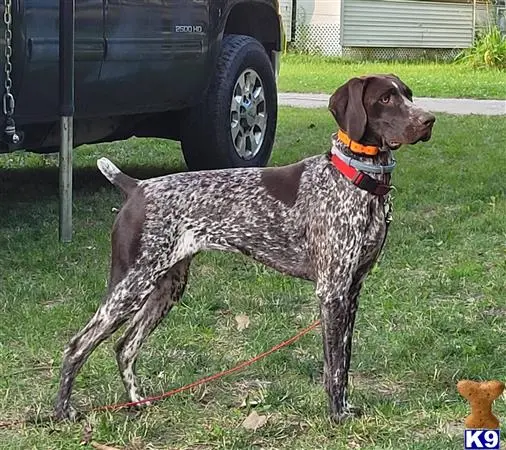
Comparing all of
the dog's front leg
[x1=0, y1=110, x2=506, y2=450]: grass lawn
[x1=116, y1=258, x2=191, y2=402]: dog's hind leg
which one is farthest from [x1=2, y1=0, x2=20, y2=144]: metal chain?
the dog's front leg

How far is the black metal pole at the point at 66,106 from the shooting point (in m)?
5.67

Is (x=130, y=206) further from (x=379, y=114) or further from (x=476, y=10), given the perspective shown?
(x=476, y=10)

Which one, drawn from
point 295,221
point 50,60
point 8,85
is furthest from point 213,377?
point 50,60

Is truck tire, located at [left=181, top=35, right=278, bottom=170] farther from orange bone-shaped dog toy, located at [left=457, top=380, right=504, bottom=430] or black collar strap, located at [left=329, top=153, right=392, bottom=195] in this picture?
orange bone-shaped dog toy, located at [left=457, top=380, right=504, bottom=430]

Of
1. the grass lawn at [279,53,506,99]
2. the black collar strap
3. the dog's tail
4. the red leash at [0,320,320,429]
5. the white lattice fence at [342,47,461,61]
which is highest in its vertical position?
the black collar strap

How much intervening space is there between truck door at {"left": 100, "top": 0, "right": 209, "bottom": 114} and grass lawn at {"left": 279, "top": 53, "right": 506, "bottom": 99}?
862 centimetres

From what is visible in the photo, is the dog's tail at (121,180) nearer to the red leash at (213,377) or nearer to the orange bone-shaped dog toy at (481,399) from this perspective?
the red leash at (213,377)

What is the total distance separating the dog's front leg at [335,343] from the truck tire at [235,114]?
3.82m

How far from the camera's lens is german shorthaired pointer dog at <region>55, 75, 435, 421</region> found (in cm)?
379

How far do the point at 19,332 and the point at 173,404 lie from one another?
987 millimetres

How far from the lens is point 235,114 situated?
7.81m

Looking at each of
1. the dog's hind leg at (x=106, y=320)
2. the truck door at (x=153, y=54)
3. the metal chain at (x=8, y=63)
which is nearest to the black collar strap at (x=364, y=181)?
the dog's hind leg at (x=106, y=320)

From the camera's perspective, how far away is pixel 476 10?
2711 centimetres

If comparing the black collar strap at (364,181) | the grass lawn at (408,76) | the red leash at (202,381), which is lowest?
the red leash at (202,381)
